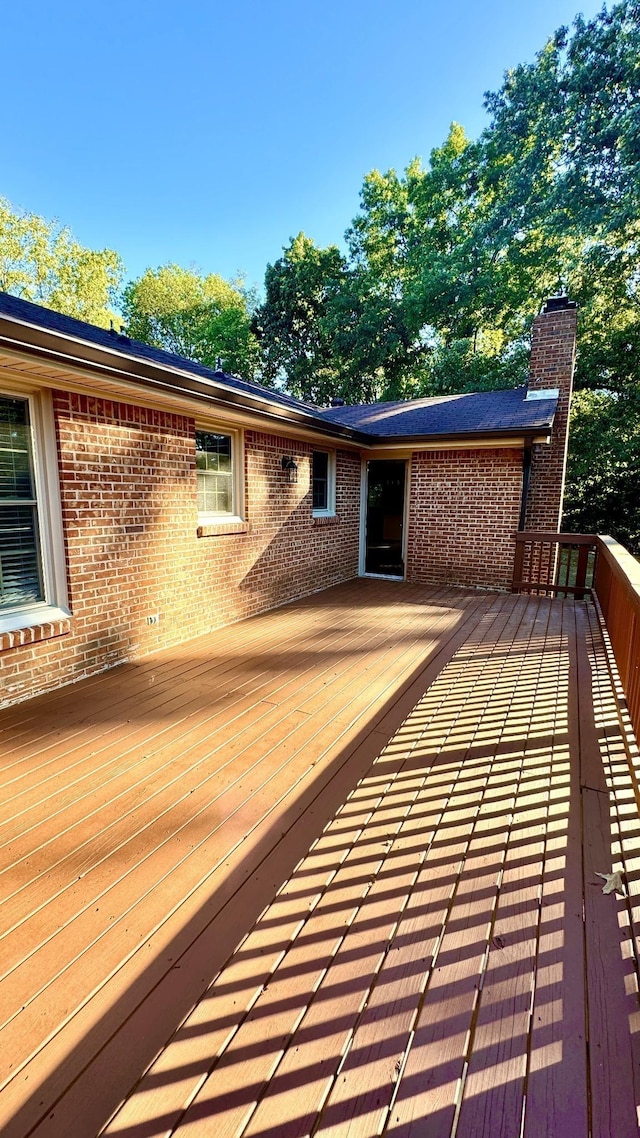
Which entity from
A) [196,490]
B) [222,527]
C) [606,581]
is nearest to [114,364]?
[196,490]

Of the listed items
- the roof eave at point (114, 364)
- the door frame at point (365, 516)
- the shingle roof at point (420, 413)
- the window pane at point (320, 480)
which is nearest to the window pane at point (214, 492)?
the roof eave at point (114, 364)

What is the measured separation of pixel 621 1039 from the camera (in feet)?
4.36

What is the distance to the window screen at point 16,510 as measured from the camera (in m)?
3.33

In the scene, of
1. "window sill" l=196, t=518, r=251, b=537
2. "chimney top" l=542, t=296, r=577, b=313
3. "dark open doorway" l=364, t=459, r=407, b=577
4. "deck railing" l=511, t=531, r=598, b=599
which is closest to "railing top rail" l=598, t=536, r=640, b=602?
"deck railing" l=511, t=531, r=598, b=599

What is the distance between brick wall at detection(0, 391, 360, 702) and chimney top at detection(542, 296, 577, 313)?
18.6 feet

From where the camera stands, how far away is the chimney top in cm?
828

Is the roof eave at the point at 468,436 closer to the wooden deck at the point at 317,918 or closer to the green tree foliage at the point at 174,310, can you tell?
the wooden deck at the point at 317,918

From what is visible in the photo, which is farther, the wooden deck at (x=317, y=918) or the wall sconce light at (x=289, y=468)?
the wall sconce light at (x=289, y=468)

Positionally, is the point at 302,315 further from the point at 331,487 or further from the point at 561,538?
the point at 561,538

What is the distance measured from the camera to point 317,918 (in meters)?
1.71

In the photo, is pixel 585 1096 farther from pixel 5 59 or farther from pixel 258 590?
pixel 5 59

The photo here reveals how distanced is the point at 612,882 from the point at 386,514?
856cm

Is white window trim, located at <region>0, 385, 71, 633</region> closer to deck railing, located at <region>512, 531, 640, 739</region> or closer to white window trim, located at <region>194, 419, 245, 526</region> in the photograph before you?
white window trim, located at <region>194, 419, 245, 526</region>

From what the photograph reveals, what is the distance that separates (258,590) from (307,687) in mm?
2487
